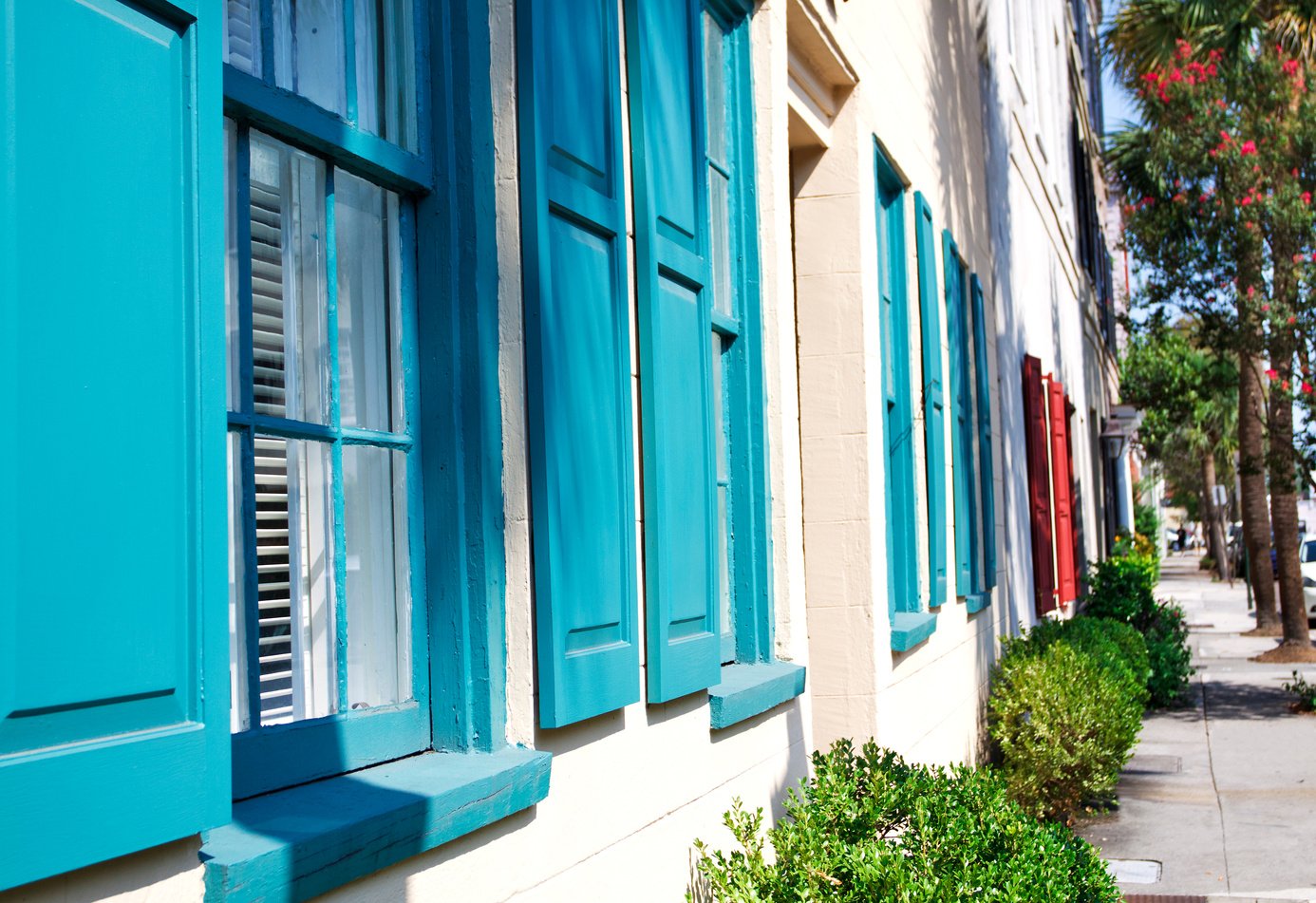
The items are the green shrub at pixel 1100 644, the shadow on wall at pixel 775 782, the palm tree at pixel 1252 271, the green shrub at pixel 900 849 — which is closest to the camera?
the green shrub at pixel 900 849

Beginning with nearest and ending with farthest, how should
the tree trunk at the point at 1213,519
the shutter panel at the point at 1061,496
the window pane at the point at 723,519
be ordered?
the window pane at the point at 723,519 < the shutter panel at the point at 1061,496 < the tree trunk at the point at 1213,519

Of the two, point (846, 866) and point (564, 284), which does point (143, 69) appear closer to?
point (564, 284)

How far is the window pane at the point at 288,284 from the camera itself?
2.29m

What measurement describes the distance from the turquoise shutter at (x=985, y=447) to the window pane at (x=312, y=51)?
6837mm

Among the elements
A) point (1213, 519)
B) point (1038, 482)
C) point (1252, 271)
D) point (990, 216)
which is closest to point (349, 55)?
point (990, 216)

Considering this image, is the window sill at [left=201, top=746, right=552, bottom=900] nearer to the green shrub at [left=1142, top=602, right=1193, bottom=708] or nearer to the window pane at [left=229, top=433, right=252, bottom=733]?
the window pane at [left=229, top=433, right=252, bottom=733]

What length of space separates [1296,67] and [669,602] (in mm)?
10270

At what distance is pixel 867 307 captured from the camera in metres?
5.81

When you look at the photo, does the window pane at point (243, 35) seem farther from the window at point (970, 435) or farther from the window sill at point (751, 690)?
the window at point (970, 435)

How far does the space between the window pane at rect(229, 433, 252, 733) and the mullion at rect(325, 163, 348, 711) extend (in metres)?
0.23

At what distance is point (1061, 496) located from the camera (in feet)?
42.3

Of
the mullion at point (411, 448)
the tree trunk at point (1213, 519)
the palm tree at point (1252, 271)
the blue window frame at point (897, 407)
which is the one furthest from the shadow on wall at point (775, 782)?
the tree trunk at point (1213, 519)

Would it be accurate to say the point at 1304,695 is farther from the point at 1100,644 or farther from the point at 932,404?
the point at 932,404

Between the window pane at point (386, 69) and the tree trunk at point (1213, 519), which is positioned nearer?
the window pane at point (386, 69)
